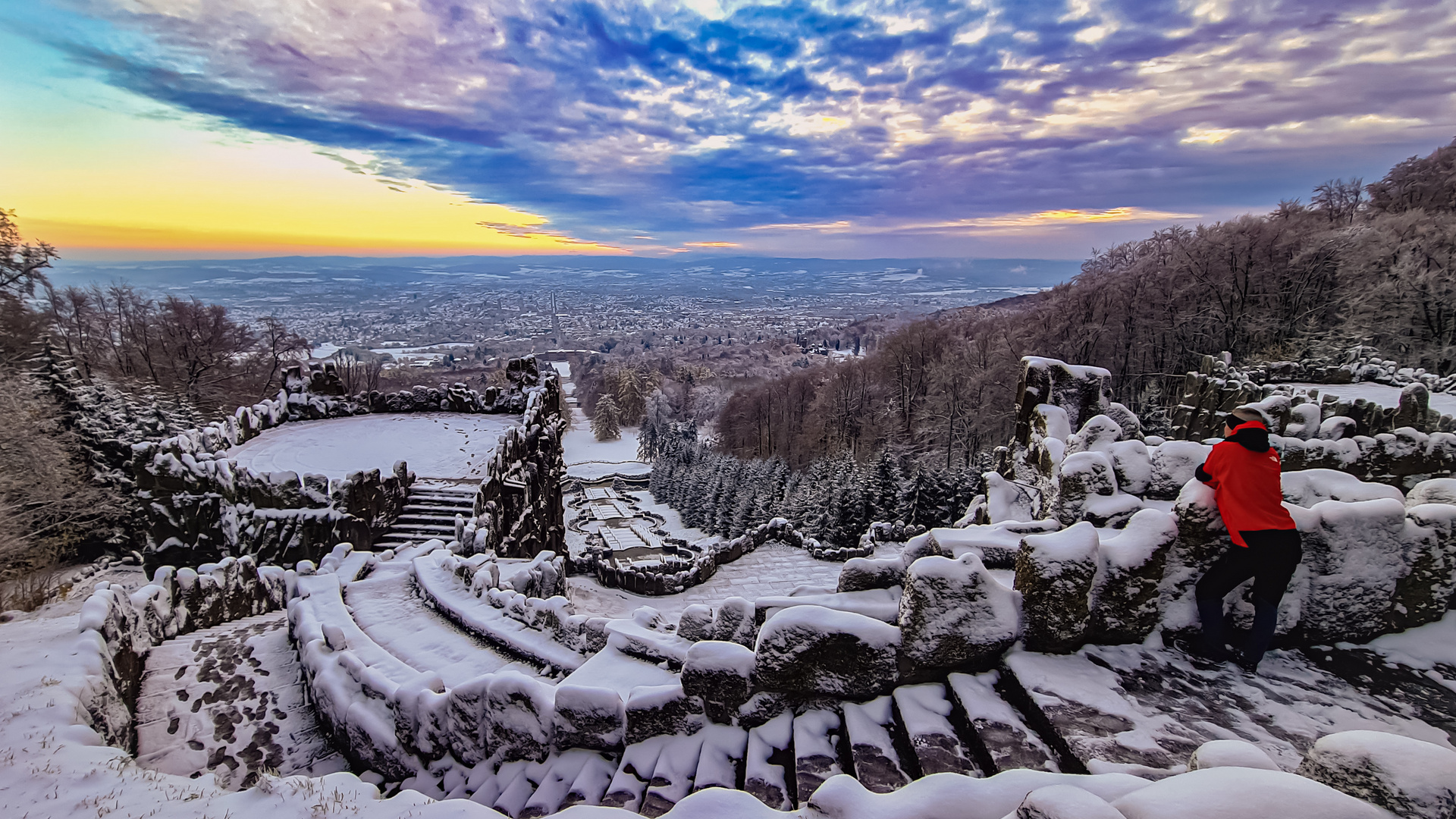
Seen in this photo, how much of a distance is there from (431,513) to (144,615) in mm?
4242

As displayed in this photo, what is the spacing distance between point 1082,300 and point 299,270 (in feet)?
530

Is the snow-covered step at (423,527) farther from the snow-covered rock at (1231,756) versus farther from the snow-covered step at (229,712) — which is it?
the snow-covered rock at (1231,756)

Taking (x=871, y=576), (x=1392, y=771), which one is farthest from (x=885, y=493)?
(x=1392, y=771)

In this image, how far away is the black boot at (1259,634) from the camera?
3.25 metres

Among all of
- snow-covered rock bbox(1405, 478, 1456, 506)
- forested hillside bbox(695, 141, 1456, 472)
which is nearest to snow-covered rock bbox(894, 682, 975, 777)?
snow-covered rock bbox(1405, 478, 1456, 506)

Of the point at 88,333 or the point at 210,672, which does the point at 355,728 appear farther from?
the point at 88,333

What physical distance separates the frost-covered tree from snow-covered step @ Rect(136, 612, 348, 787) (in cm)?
5395

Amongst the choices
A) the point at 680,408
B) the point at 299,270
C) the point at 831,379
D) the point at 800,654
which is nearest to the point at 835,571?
the point at 800,654

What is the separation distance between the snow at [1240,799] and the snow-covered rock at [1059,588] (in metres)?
1.61

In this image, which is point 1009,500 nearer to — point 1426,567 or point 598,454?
point 1426,567

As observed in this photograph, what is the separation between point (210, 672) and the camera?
5605 mm

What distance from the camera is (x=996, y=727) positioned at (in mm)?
2893

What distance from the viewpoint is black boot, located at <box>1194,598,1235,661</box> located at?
337 cm

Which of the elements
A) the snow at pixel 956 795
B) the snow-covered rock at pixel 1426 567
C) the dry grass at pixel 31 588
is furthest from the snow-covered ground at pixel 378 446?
the snow-covered rock at pixel 1426 567
